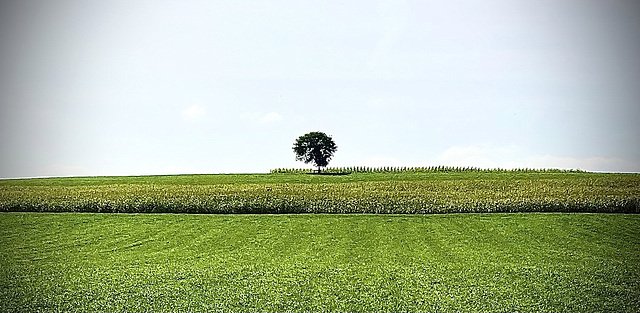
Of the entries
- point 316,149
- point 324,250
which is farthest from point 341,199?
point 316,149

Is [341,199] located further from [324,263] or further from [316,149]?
[316,149]

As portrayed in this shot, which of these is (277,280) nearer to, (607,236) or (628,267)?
(628,267)

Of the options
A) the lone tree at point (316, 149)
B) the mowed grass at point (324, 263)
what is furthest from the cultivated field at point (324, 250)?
the lone tree at point (316, 149)

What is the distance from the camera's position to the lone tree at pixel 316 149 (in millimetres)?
54125

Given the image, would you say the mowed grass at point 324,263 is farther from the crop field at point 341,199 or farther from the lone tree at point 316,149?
the lone tree at point 316,149

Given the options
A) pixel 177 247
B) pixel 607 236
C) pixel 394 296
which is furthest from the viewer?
pixel 607 236

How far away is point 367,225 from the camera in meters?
19.6

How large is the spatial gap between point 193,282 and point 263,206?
521 inches

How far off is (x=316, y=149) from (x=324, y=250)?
128 feet

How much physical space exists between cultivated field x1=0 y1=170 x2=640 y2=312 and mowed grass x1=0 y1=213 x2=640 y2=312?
0.05 metres

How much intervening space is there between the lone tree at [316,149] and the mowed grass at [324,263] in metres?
32.1

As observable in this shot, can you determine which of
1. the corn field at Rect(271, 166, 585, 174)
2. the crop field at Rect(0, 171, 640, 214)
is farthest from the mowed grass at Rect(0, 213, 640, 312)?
the corn field at Rect(271, 166, 585, 174)

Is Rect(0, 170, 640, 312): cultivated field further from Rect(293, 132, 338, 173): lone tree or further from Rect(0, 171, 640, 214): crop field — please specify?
Rect(293, 132, 338, 173): lone tree

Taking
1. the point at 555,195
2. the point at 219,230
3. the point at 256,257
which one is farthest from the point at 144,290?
the point at 555,195
